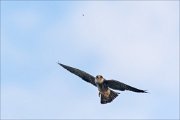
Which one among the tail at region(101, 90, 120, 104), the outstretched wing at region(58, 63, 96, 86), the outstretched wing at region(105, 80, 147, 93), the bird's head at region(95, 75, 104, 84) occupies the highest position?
the outstretched wing at region(58, 63, 96, 86)

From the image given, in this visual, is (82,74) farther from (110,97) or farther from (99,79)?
(110,97)

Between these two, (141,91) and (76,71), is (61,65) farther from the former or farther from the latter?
(141,91)

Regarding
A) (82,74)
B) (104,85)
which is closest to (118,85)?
(104,85)

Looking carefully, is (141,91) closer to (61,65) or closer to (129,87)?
(129,87)

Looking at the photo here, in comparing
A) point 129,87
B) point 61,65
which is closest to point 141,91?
point 129,87

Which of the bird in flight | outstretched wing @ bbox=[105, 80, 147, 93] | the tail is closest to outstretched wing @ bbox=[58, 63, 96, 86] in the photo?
the bird in flight

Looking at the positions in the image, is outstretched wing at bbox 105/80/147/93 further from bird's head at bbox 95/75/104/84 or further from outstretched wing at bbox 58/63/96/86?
outstretched wing at bbox 58/63/96/86

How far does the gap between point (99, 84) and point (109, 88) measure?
1693 millimetres

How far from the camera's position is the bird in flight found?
123375 mm

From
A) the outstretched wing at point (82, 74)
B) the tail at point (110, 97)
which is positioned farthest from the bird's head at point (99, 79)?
the tail at point (110, 97)

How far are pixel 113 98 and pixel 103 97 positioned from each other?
1117mm

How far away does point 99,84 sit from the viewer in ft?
406

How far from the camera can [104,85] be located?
123938 millimetres

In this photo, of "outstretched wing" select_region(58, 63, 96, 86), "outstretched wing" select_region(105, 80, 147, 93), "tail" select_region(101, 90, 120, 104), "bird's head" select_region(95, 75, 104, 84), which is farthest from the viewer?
"outstretched wing" select_region(58, 63, 96, 86)
